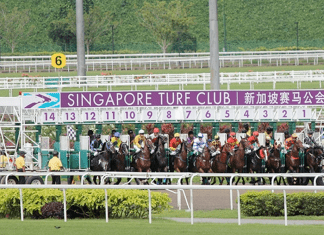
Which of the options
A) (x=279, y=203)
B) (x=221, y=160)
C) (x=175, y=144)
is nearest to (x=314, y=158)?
(x=221, y=160)

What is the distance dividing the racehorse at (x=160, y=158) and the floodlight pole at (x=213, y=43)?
5.46m

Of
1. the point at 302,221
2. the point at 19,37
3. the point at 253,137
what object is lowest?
the point at 302,221

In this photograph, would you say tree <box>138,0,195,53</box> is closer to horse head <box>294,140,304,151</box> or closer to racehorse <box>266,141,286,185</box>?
racehorse <box>266,141,286,185</box>

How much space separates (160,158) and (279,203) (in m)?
6.41

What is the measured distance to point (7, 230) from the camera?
30.9 ft

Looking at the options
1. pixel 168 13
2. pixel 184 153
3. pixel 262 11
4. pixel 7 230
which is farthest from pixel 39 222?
pixel 262 11

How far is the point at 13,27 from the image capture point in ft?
196

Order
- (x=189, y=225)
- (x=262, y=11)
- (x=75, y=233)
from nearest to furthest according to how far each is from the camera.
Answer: (x=75, y=233) → (x=189, y=225) → (x=262, y=11)

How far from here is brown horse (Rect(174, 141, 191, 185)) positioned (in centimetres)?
1742

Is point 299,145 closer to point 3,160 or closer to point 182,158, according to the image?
point 182,158

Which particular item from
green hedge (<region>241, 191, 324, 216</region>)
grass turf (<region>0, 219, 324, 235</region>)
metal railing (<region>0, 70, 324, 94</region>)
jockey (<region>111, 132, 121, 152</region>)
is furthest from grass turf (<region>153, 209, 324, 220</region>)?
metal railing (<region>0, 70, 324, 94</region>)

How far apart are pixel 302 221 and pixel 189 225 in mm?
1780

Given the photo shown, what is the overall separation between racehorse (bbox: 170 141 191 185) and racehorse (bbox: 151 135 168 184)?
29 cm

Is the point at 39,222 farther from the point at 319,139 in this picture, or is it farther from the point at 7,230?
the point at 319,139
